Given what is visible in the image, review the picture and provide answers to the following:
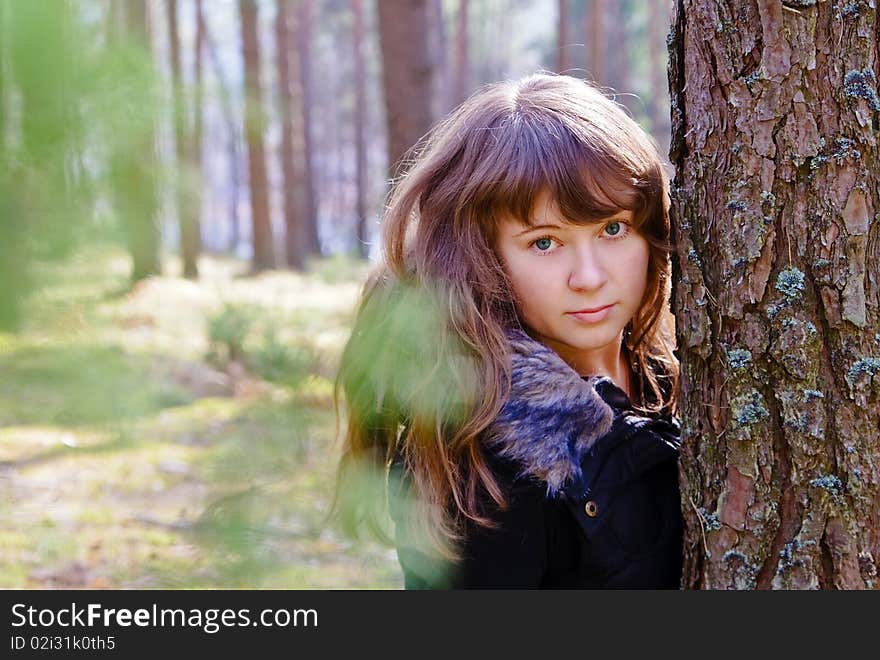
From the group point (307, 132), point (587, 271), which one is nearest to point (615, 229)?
point (587, 271)

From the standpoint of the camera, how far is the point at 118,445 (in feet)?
3.70

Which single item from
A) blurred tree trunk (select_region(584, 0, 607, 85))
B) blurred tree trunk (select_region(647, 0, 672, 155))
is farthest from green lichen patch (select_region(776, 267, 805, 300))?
blurred tree trunk (select_region(647, 0, 672, 155))

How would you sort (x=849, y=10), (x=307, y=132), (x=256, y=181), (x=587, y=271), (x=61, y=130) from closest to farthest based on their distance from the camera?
1. (x=61, y=130)
2. (x=849, y=10)
3. (x=587, y=271)
4. (x=256, y=181)
5. (x=307, y=132)

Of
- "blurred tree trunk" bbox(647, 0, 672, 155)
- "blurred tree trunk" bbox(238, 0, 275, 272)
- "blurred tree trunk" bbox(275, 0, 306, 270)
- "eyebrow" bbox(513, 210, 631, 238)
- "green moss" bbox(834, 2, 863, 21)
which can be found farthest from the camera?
"blurred tree trunk" bbox(647, 0, 672, 155)

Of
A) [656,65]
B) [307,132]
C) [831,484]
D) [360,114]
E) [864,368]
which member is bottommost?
[307,132]

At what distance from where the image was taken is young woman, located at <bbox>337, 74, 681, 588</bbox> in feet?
5.55

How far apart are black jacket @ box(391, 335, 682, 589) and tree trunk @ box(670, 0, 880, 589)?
0.16m

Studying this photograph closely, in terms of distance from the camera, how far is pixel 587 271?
1.76m

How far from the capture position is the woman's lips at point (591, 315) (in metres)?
1.81

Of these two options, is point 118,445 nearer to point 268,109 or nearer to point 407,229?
point 268,109

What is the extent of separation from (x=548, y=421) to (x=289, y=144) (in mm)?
16902

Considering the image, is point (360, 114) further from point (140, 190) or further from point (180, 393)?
point (140, 190)

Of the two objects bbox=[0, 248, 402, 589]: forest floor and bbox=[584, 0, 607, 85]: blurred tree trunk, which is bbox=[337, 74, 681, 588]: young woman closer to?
bbox=[0, 248, 402, 589]: forest floor
